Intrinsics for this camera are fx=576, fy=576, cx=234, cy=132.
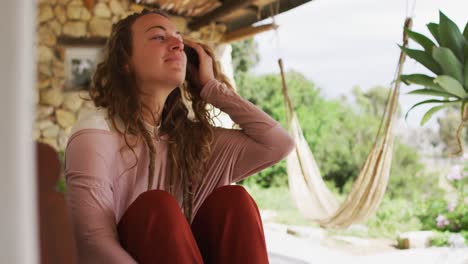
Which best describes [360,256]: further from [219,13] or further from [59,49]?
[59,49]

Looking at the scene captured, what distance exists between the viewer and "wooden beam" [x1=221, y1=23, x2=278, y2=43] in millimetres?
4047

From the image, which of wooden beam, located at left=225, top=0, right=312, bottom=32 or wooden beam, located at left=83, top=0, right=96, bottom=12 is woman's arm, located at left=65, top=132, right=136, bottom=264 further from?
wooden beam, located at left=83, top=0, right=96, bottom=12

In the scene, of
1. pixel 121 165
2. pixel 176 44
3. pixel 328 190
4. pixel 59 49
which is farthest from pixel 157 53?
pixel 59 49

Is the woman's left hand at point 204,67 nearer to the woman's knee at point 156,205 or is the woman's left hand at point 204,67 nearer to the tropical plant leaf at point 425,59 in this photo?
the woman's knee at point 156,205

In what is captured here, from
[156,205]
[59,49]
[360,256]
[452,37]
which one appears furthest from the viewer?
[59,49]

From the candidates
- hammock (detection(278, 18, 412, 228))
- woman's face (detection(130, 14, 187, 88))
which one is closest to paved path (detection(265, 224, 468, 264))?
hammock (detection(278, 18, 412, 228))

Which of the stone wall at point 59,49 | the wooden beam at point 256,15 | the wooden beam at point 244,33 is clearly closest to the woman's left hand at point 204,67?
the wooden beam at point 256,15

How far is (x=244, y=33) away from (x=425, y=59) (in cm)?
305

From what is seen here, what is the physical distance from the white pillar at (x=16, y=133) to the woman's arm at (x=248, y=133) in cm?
122

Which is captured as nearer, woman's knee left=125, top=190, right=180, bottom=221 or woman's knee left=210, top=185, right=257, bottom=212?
woman's knee left=125, top=190, right=180, bottom=221

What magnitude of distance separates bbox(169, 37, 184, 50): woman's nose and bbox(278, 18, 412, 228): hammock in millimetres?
1751

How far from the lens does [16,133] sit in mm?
195

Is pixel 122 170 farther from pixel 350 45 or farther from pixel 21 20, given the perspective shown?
pixel 350 45

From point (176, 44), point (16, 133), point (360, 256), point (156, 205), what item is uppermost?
point (176, 44)
